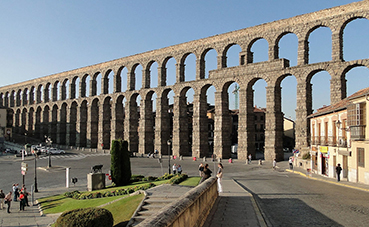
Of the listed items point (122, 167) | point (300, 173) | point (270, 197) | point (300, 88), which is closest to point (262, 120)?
point (300, 88)

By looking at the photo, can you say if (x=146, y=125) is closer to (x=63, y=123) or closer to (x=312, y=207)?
(x=63, y=123)

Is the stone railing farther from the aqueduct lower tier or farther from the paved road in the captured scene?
the aqueduct lower tier

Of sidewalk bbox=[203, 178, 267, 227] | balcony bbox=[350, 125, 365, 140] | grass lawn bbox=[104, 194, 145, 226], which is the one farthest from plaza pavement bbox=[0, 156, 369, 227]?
grass lawn bbox=[104, 194, 145, 226]

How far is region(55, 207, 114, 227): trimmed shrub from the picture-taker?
1034 cm

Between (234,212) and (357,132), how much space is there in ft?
52.4

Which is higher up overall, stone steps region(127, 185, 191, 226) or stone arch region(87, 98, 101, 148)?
stone arch region(87, 98, 101, 148)

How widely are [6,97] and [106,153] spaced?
68476 millimetres

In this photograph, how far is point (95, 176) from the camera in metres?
26.1

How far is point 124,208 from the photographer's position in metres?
15.9

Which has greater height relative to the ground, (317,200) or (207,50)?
(207,50)

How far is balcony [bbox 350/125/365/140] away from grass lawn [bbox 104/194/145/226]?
17.1 metres

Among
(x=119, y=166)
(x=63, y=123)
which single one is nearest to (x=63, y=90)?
(x=63, y=123)

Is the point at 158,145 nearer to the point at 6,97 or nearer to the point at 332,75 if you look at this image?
the point at 332,75

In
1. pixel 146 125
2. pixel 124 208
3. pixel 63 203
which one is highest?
pixel 146 125
